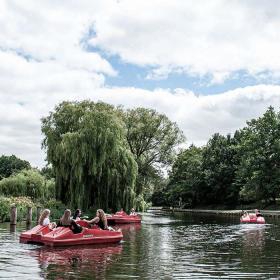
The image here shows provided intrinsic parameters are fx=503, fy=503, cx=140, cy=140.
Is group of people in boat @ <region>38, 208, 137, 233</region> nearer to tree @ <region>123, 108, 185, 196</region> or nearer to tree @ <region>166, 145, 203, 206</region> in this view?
tree @ <region>123, 108, 185, 196</region>

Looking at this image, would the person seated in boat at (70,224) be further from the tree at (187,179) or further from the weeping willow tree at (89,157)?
the tree at (187,179)

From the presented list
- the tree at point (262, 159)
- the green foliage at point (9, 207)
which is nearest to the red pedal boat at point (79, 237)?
the green foliage at point (9, 207)

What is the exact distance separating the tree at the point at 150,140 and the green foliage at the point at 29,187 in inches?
797

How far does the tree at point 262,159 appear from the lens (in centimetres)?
6122

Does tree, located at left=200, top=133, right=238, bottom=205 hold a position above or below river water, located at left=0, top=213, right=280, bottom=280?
above

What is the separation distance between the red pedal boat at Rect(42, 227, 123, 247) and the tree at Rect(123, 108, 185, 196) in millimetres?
36396

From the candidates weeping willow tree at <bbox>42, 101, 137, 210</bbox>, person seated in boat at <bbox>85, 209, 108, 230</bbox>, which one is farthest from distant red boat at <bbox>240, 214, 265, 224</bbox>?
person seated in boat at <bbox>85, 209, 108, 230</bbox>

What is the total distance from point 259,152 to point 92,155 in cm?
3337

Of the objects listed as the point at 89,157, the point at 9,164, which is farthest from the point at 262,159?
the point at 9,164

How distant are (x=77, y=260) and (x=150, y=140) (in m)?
44.1

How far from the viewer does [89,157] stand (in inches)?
1384

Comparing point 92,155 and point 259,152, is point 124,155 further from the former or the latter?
point 259,152

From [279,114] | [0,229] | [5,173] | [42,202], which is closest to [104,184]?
[42,202]

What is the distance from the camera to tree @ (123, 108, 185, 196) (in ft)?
191
